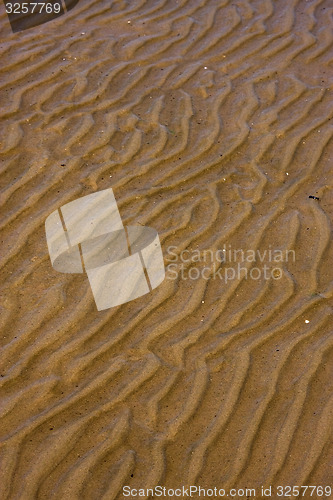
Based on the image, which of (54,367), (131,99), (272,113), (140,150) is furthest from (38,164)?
(272,113)

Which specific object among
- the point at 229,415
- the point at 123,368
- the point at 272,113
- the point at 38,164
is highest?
the point at 38,164

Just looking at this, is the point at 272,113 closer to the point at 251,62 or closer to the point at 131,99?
the point at 251,62

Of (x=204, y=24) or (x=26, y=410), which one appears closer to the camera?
(x=26, y=410)

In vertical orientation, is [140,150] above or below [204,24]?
below

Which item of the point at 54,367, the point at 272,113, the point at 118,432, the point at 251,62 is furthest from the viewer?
the point at 251,62

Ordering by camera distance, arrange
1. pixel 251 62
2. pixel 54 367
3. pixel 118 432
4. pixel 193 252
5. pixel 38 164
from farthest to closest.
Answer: pixel 251 62 < pixel 38 164 < pixel 193 252 < pixel 54 367 < pixel 118 432

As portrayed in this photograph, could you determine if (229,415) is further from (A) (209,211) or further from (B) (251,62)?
(B) (251,62)
